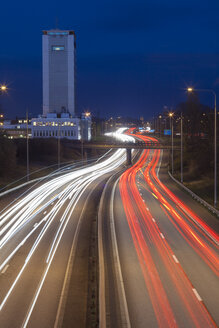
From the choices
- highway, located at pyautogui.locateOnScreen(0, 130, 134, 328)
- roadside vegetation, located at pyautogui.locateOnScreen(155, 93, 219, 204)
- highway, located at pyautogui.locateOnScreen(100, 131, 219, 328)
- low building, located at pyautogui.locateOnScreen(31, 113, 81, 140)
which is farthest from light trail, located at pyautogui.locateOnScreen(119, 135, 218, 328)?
low building, located at pyautogui.locateOnScreen(31, 113, 81, 140)

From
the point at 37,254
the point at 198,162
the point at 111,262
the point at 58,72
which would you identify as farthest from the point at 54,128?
the point at 111,262

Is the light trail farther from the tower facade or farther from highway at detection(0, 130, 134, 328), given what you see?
the tower facade

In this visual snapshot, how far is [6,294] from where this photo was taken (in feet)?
49.0

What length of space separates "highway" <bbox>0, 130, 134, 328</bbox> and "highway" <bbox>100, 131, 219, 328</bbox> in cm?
170

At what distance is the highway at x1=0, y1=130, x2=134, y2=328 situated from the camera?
1353 cm

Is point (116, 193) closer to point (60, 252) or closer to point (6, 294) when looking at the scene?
point (60, 252)

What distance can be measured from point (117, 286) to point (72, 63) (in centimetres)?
16490

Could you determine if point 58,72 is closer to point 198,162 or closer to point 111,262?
point 198,162

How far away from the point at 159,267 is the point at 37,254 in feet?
19.5

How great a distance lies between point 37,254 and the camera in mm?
20984

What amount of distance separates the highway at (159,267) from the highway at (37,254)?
5.59 ft

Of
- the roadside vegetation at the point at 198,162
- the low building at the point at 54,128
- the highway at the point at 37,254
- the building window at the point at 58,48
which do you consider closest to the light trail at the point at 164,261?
the highway at the point at 37,254

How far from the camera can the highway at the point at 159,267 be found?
13.1m

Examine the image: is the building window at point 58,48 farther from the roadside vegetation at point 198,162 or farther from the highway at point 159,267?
the highway at point 159,267
